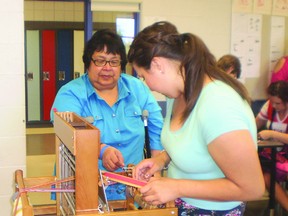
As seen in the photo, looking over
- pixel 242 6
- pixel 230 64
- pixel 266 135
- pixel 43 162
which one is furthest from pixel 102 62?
pixel 43 162

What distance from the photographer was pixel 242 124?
1046mm

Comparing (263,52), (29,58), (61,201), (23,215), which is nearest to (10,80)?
(61,201)

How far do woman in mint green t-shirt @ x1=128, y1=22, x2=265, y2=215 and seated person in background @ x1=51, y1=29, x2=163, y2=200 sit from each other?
59 centimetres

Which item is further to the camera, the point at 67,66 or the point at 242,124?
the point at 67,66

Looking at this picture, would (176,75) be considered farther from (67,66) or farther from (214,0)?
(67,66)

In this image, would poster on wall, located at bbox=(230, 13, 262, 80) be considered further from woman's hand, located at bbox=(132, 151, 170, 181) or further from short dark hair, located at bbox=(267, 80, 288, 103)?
woman's hand, located at bbox=(132, 151, 170, 181)

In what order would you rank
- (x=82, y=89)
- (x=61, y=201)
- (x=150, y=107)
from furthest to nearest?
(x=150, y=107) < (x=82, y=89) < (x=61, y=201)

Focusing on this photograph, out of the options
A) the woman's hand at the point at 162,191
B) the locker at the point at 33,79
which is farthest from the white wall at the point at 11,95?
the locker at the point at 33,79

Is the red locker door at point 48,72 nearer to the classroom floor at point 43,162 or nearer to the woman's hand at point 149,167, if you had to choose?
the classroom floor at point 43,162

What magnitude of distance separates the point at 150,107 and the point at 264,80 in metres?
2.72

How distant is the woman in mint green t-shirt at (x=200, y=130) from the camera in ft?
3.45

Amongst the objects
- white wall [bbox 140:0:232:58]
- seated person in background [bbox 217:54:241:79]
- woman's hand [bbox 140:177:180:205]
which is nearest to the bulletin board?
white wall [bbox 140:0:232:58]

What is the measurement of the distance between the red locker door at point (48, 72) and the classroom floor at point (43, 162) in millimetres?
778

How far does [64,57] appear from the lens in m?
8.80
